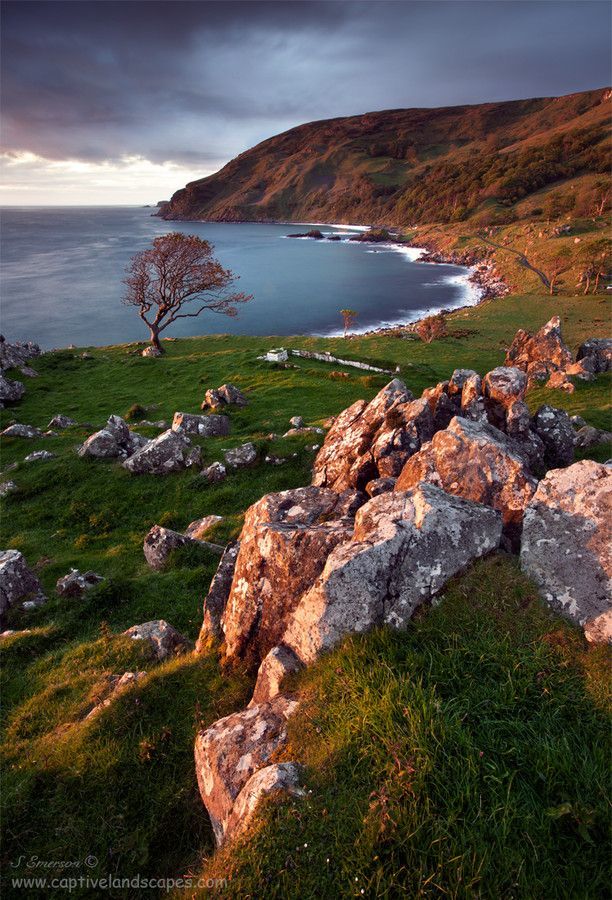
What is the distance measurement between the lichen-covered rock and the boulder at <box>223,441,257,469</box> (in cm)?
1647

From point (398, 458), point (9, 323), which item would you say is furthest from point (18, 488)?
point (9, 323)

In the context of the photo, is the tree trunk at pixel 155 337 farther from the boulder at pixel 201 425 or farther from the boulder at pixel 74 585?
the boulder at pixel 74 585

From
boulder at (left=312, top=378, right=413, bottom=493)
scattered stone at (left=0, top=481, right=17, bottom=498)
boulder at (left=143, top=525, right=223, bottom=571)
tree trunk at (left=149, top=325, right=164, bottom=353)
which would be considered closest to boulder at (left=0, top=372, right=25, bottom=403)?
scattered stone at (left=0, top=481, right=17, bottom=498)

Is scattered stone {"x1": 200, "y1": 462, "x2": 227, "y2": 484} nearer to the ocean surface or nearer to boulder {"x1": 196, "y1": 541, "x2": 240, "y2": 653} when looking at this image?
boulder {"x1": 196, "y1": 541, "x2": 240, "y2": 653}

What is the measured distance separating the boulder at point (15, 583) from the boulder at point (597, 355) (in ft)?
147

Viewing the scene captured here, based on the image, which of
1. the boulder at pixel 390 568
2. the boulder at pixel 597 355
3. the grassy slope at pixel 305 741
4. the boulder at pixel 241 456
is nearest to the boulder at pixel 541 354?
the boulder at pixel 597 355

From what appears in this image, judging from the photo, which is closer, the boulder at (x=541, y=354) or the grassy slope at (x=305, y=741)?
the grassy slope at (x=305, y=741)

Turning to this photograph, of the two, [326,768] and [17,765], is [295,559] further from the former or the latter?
[17,765]

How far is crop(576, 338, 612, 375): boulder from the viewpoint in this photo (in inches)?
1574

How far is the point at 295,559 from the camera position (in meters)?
9.49

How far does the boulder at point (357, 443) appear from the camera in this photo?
16547 mm

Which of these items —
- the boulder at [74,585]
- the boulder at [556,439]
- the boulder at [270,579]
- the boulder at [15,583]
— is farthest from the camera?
the boulder at [556,439]

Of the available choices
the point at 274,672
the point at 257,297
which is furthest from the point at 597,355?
the point at 257,297

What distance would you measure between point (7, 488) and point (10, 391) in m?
22.1
